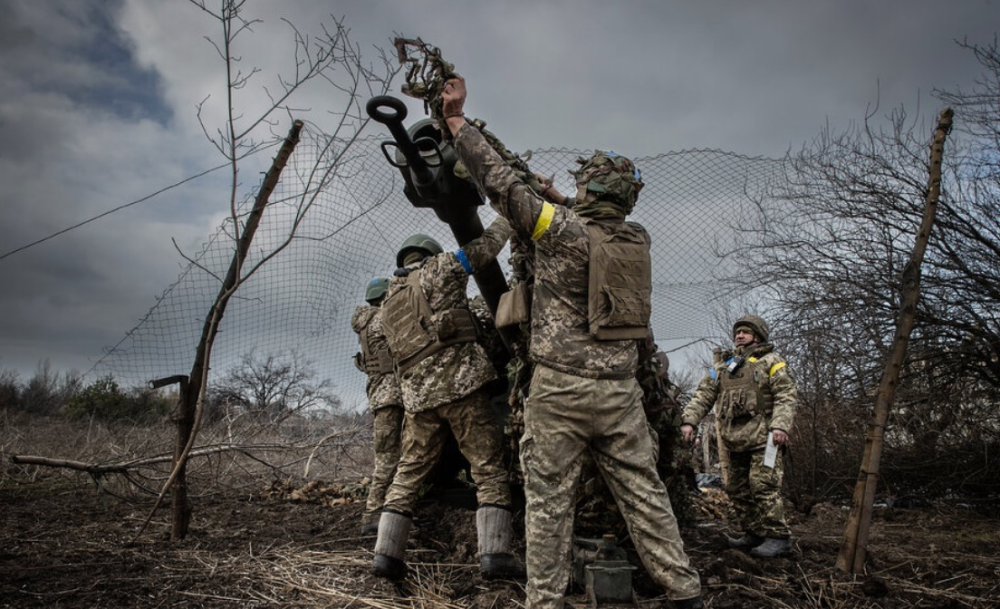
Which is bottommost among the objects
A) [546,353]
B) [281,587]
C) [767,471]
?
[281,587]

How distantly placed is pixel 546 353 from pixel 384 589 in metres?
1.86

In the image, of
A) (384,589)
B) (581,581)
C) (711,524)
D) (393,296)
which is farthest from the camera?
(711,524)

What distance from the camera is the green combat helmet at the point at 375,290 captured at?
5914 millimetres

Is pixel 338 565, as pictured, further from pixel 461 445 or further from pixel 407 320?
pixel 407 320

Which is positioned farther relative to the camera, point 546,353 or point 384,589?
point 384,589

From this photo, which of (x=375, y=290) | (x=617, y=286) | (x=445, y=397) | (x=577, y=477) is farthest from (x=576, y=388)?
(x=375, y=290)

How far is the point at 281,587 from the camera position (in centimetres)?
388

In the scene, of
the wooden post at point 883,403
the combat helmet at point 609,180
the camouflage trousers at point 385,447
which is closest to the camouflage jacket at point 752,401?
the wooden post at point 883,403

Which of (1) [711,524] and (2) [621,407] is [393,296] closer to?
(2) [621,407]

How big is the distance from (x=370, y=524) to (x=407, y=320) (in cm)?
174

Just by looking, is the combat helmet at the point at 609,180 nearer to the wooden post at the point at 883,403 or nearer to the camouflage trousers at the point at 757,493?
the wooden post at the point at 883,403

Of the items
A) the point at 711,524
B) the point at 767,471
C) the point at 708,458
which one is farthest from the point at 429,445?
the point at 708,458

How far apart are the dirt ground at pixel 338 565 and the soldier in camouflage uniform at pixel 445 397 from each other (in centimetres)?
28

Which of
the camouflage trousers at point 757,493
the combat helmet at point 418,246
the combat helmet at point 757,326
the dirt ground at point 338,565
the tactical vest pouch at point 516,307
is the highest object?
the combat helmet at point 418,246
